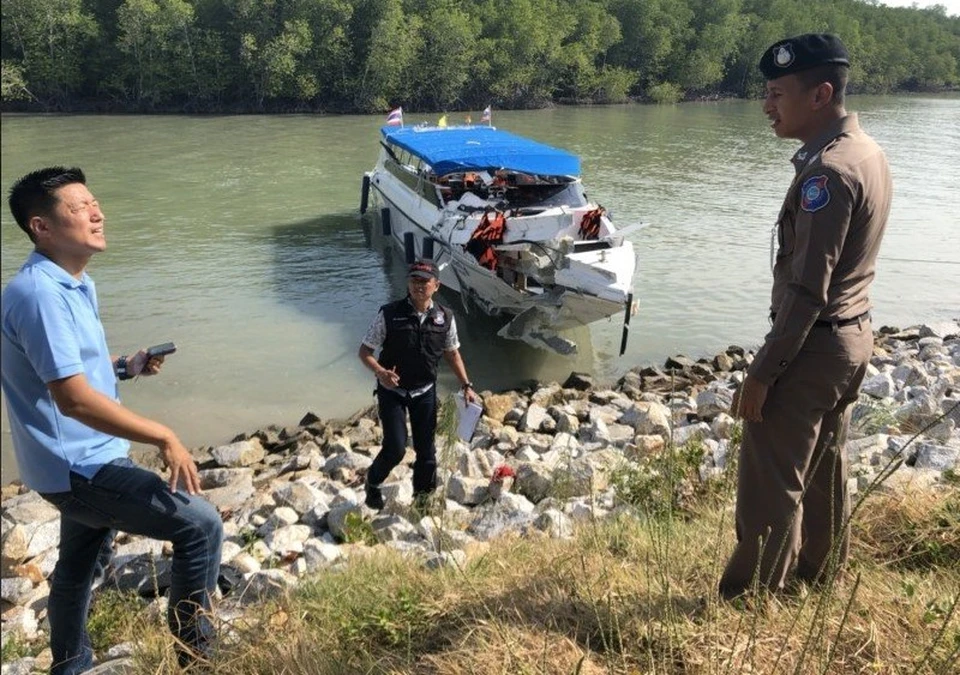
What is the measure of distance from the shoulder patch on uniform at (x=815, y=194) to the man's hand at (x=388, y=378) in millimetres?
3112

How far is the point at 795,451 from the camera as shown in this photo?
2.83 metres

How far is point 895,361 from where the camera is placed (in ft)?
34.3

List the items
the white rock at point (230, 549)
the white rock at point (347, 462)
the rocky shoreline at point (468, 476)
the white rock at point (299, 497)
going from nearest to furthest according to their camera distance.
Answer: the rocky shoreline at point (468, 476) < the white rock at point (230, 549) < the white rock at point (299, 497) < the white rock at point (347, 462)

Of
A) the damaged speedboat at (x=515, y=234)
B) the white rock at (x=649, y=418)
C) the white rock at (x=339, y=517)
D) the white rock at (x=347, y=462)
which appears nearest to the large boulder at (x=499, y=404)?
the white rock at (x=649, y=418)

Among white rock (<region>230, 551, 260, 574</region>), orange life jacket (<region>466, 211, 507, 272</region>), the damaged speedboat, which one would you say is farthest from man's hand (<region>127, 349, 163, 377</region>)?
orange life jacket (<region>466, 211, 507, 272</region>)

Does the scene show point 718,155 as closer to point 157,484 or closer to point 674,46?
point 157,484

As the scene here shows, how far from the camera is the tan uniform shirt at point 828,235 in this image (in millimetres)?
2568

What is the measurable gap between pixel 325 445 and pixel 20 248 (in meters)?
11.0

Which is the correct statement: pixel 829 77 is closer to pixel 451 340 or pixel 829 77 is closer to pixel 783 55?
pixel 783 55

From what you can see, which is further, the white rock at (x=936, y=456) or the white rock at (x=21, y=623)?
the white rock at (x=936, y=456)

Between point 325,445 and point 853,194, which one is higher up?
point 853,194

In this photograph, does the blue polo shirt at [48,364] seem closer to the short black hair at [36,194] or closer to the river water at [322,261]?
the short black hair at [36,194]

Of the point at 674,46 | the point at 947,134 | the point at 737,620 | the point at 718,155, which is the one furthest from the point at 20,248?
the point at 674,46

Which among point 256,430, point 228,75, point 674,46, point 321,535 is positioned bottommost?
point 256,430
